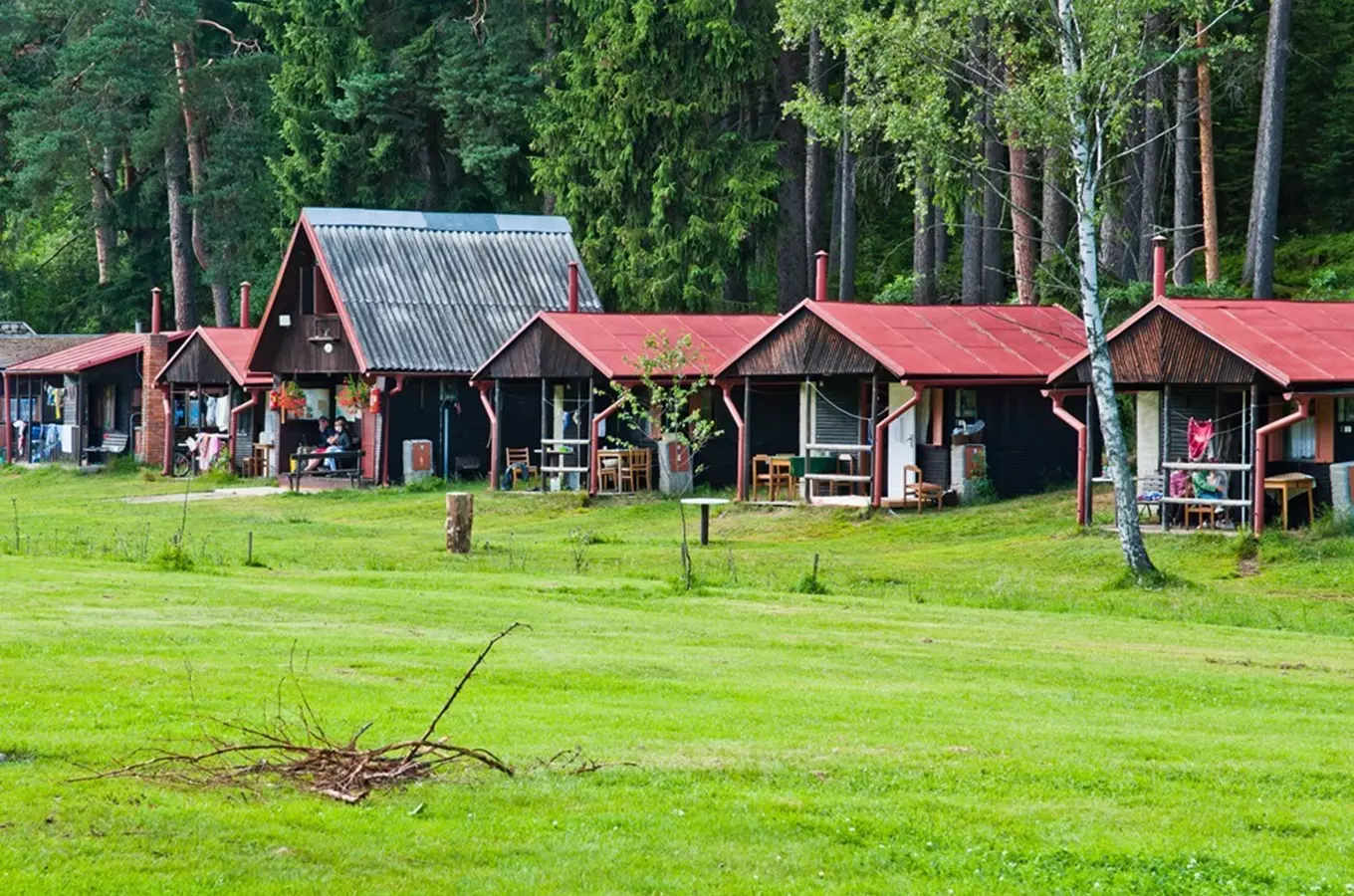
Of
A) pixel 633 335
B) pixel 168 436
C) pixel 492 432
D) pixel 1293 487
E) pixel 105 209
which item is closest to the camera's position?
pixel 1293 487

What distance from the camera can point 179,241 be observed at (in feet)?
240

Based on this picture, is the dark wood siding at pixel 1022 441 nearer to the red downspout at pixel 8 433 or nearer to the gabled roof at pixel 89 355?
the gabled roof at pixel 89 355

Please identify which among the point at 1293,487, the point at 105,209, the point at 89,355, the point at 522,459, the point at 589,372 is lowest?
the point at 1293,487

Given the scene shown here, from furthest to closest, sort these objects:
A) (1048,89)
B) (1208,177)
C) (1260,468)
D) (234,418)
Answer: (234,418) < (1208,177) < (1260,468) < (1048,89)

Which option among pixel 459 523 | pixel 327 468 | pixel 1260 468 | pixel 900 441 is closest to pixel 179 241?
pixel 327 468

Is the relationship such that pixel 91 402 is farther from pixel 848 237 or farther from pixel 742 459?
pixel 742 459

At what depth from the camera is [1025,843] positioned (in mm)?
11719

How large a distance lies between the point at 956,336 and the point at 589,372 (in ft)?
26.1

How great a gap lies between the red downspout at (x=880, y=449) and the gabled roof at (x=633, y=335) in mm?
4925

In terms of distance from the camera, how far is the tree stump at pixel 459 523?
107ft

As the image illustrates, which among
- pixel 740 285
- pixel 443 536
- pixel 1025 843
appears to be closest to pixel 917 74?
pixel 443 536

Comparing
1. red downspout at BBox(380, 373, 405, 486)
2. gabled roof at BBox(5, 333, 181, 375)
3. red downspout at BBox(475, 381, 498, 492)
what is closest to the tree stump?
red downspout at BBox(475, 381, 498, 492)

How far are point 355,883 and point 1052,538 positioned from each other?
25735mm

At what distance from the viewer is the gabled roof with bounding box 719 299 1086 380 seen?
4026 centimetres
